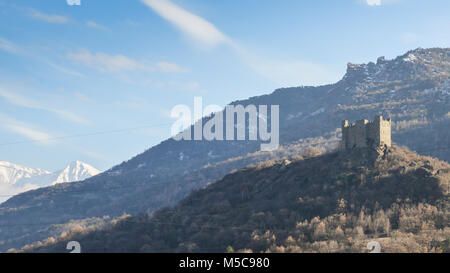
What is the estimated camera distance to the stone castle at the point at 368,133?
7512 cm

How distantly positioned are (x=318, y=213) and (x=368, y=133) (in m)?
15.5

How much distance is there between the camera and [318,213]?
7475cm

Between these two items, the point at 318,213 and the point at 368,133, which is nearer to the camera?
the point at 318,213

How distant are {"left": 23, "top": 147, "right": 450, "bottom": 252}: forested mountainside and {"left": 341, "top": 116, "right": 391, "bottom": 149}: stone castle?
5.60 ft

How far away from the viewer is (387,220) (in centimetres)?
6419

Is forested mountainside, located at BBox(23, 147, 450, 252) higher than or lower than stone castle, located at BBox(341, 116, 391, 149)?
lower

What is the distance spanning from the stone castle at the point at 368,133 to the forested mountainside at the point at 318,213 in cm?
171

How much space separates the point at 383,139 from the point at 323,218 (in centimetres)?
1720

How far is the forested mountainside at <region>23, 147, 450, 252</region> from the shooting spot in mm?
61156

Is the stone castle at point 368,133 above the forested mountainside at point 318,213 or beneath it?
above

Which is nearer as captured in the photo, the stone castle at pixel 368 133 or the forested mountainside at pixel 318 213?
the forested mountainside at pixel 318 213
